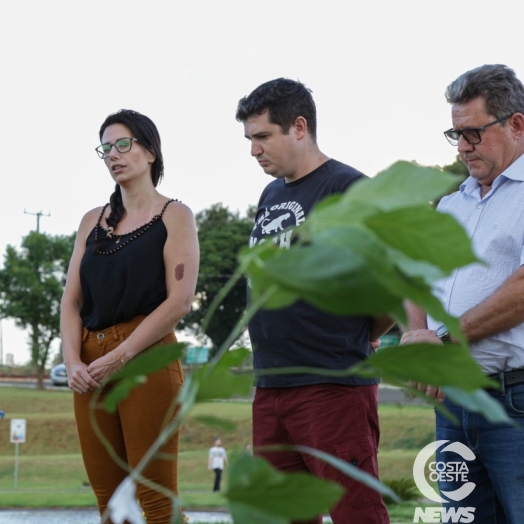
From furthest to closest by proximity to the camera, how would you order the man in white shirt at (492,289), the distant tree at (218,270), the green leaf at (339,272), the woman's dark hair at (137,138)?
the distant tree at (218,270) < the woman's dark hair at (137,138) < the man in white shirt at (492,289) < the green leaf at (339,272)

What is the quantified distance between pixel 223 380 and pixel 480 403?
0.17 m

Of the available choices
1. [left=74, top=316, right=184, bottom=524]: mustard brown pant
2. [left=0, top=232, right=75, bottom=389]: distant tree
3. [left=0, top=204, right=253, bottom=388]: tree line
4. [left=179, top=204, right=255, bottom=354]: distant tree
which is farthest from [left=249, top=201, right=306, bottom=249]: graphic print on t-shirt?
[left=179, top=204, right=255, bottom=354]: distant tree

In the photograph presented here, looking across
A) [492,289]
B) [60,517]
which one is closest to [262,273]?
[492,289]

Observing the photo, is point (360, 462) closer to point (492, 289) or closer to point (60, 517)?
point (492, 289)

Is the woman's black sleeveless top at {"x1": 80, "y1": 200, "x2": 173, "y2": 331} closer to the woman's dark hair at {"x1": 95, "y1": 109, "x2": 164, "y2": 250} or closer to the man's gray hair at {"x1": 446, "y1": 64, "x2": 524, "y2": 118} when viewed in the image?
the woman's dark hair at {"x1": 95, "y1": 109, "x2": 164, "y2": 250}

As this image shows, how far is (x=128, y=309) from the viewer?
3385 millimetres

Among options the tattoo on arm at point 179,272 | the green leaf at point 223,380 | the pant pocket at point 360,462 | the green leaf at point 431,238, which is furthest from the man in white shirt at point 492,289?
the green leaf at point 431,238

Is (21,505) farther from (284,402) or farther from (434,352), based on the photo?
(434,352)

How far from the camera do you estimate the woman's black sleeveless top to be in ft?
11.1

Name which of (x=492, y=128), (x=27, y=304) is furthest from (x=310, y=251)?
(x=27, y=304)

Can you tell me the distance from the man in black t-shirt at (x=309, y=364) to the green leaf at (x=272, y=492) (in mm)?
2379

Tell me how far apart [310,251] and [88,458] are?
3.05 meters

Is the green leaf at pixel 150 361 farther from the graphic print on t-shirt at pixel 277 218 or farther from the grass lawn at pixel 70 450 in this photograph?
the grass lawn at pixel 70 450

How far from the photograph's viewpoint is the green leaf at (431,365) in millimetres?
597
